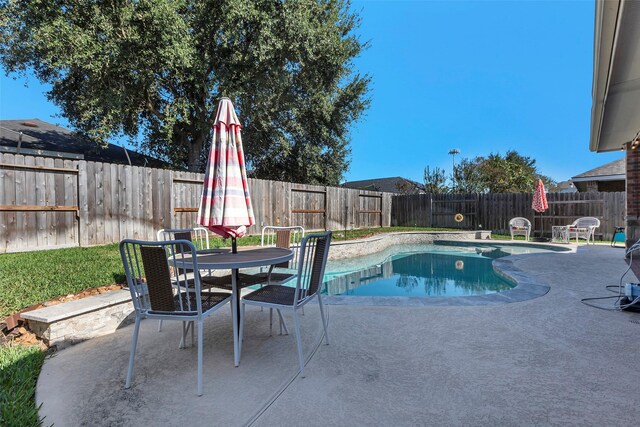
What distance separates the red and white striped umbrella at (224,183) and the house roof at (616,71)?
2.98 metres

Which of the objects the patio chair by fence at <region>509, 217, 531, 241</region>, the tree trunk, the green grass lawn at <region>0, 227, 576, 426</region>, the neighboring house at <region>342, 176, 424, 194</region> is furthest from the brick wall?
the neighboring house at <region>342, 176, 424, 194</region>

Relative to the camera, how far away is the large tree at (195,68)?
8500 millimetres

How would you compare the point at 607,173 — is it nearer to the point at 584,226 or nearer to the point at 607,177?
the point at 607,177

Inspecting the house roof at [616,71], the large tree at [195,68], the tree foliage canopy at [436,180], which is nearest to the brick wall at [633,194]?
the house roof at [616,71]

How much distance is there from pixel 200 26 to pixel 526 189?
22.3 metres

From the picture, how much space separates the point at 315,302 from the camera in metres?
3.70

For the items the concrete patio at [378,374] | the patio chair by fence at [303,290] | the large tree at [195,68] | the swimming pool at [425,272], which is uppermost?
the large tree at [195,68]

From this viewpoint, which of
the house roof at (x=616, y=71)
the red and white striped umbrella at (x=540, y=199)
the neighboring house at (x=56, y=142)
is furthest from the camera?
the red and white striped umbrella at (x=540, y=199)

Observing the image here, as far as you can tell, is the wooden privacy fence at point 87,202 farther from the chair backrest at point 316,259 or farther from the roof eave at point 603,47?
the roof eave at point 603,47

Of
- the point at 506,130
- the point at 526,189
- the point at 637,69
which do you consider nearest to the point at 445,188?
the point at 526,189

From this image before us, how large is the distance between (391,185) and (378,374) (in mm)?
28115

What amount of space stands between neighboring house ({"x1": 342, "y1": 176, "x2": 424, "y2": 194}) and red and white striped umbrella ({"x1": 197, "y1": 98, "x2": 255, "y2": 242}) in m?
19.4

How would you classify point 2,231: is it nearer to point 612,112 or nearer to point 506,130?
point 612,112

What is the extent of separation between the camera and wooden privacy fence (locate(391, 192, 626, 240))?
35.5 ft
